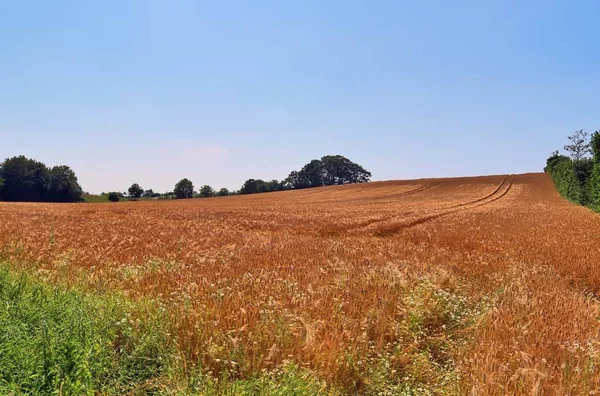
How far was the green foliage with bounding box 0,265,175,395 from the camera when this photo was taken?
116 inches

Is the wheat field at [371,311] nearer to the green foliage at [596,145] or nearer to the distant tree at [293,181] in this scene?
the green foliage at [596,145]

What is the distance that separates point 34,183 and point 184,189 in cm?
4239

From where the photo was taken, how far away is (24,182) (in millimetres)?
95188

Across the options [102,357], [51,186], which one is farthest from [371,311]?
[51,186]

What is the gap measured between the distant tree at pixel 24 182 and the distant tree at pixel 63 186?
1131 mm

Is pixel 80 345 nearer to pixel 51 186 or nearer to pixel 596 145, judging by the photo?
pixel 596 145

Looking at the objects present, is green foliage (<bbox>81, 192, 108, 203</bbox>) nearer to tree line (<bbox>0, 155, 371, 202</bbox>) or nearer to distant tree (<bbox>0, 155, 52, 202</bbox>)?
tree line (<bbox>0, 155, 371, 202</bbox>)

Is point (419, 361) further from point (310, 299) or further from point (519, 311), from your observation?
point (519, 311)

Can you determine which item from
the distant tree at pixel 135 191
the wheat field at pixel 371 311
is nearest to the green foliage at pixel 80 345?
the wheat field at pixel 371 311

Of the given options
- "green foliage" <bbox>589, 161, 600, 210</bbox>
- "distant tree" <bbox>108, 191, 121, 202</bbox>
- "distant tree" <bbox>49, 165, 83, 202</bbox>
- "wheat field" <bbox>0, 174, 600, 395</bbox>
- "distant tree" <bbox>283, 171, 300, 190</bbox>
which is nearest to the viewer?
"wheat field" <bbox>0, 174, 600, 395</bbox>

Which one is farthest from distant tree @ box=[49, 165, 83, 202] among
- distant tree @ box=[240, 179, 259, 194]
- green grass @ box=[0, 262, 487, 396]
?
green grass @ box=[0, 262, 487, 396]

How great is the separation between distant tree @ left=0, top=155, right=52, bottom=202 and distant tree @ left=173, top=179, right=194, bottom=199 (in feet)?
123

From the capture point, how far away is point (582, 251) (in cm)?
948

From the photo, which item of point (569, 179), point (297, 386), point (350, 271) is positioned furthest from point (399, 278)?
point (569, 179)
